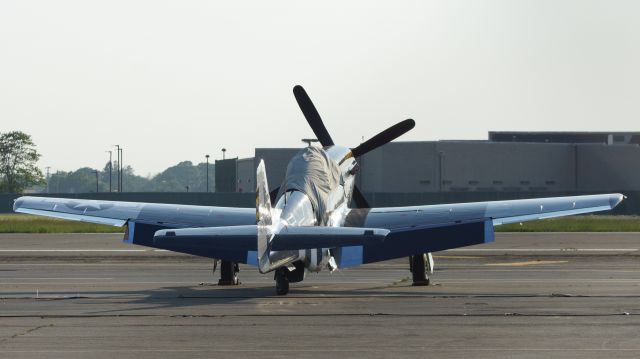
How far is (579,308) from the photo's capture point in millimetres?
20266

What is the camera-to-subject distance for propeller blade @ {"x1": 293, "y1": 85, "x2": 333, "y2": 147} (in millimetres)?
34906

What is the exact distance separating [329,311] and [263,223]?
2.15 m

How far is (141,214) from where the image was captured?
26.8 metres

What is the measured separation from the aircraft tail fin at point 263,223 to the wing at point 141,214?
376 cm

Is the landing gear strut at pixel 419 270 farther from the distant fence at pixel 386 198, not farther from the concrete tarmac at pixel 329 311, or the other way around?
the distant fence at pixel 386 198

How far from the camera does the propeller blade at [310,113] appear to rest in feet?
115

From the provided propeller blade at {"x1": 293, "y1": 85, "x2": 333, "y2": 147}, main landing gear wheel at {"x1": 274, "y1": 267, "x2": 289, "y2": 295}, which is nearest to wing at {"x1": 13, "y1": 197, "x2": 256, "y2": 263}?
main landing gear wheel at {"x1": 274, "y1": 267, "x2": 289, "y2": 295}

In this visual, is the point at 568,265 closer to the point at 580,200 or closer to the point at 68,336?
the point at 580,200

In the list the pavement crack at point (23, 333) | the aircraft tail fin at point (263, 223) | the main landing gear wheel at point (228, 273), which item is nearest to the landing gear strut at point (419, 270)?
the main landing gear wheel at point (228, 273)

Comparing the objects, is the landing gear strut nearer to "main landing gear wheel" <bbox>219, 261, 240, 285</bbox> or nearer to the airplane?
the airplane

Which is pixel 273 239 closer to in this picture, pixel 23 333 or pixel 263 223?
pixel 263 223

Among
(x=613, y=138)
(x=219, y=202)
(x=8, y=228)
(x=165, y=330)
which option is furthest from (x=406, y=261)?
(x=613, y=138)

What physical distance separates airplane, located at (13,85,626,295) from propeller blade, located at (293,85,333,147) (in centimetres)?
497

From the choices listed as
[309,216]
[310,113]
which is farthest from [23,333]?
[310,113]
